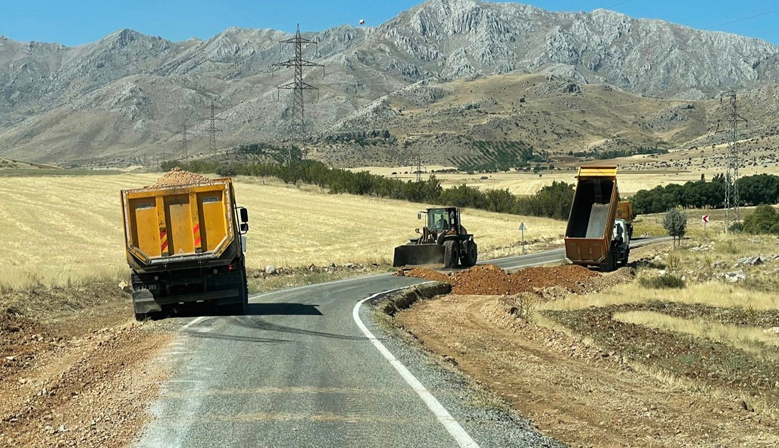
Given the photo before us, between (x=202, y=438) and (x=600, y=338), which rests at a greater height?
(x=202, y=438)

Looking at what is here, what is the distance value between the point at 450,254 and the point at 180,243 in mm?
18844

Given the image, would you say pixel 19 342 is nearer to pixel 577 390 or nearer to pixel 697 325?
pixel 577 390

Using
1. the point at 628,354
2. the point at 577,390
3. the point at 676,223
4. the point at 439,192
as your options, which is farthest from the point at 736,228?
the point at 577,390

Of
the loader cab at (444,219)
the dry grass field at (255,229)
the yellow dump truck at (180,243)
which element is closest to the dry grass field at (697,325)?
the yellow dump truck at (180,243)

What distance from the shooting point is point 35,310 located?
20500 mm

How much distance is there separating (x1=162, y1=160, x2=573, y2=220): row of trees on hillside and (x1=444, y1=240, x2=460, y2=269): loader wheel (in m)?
55.8

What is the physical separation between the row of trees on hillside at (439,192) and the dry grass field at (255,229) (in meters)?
5.88

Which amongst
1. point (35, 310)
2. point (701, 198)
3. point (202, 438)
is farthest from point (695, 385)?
point (701, 198)

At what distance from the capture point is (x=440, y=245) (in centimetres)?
3506

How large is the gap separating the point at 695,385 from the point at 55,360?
1024 centimetres

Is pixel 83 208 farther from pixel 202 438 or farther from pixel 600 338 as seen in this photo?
pixel 202 438

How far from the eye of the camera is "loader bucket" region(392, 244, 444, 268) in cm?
3519

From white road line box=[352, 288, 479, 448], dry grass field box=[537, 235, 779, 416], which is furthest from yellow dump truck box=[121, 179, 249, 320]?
dry grass field box=[537, 235, 779, 416]

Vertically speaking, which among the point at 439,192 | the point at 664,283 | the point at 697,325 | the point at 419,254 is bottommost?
the point at 664,283
